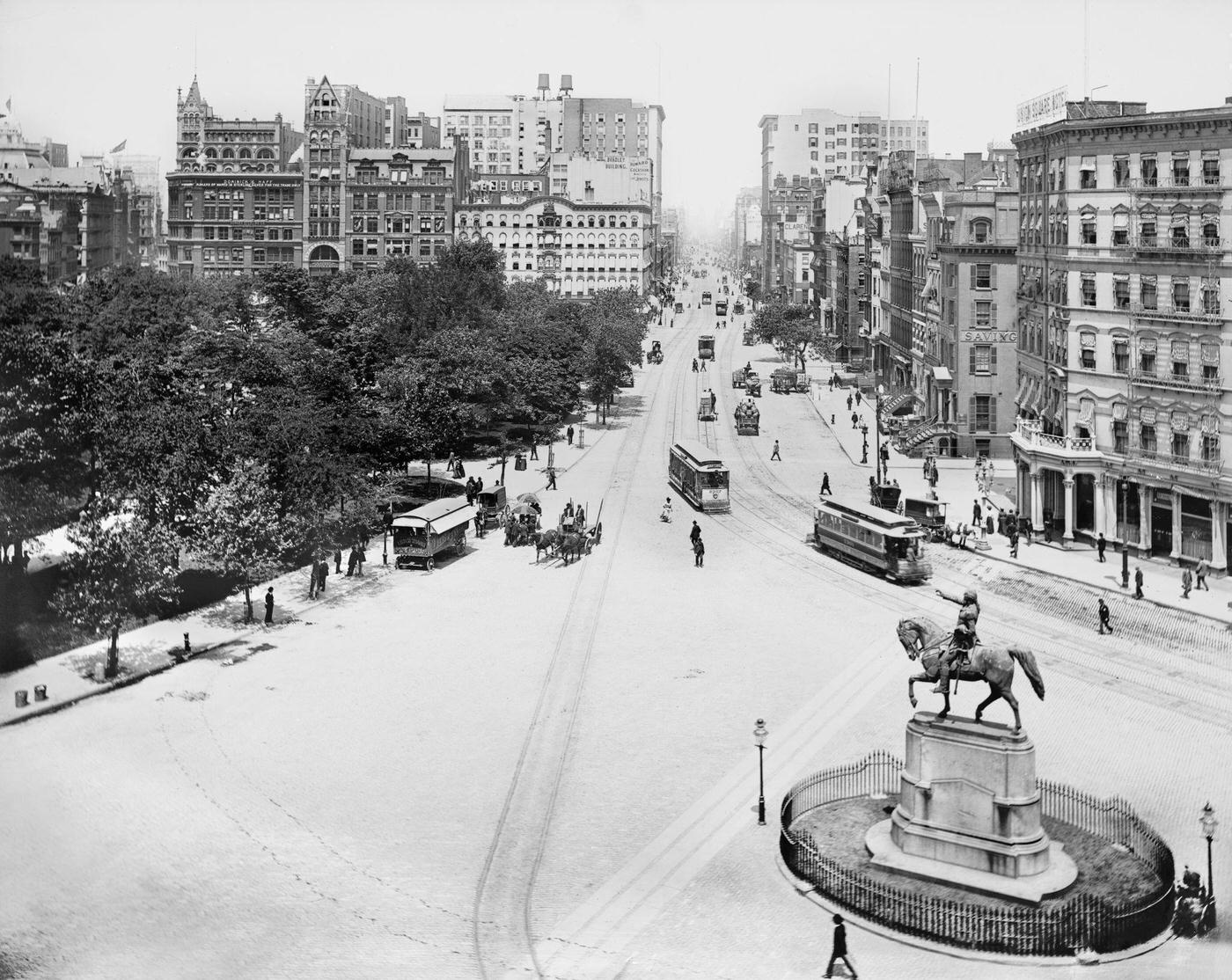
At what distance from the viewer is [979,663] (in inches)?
1187

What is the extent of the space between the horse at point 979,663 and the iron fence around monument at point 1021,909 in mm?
3658

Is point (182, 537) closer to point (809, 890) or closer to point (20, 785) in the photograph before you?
point (20, 785)

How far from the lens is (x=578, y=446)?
315 feet

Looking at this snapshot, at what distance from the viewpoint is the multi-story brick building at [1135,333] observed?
59.4 m

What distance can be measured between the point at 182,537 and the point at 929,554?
104ft

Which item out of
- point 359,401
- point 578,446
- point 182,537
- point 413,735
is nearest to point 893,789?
point 413,735

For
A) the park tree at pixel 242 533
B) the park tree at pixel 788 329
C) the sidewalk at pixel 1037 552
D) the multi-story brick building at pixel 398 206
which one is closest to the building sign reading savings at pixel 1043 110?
the sidewalk at pixel 1037 552

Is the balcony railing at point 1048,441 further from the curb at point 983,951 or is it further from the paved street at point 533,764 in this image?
the curb at point 983,951

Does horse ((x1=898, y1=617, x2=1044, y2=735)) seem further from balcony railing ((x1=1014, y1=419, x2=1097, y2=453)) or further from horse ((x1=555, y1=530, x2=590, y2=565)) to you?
balcony railing ((x1=1014, y1=419, x2=1097, y2=453))

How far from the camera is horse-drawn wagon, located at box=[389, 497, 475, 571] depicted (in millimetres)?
59406

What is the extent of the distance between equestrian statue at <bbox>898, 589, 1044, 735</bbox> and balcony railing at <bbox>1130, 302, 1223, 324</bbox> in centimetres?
3467

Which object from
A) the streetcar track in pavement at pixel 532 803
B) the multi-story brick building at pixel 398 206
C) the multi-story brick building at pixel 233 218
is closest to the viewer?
the streetcar track in pavement at pixel 532 803

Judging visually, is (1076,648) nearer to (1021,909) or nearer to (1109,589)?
(1109,589)

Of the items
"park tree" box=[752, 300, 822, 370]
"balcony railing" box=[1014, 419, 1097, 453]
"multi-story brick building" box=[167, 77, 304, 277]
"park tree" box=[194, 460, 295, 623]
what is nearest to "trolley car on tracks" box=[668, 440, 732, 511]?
"balcony railing" box=[1014, 419, 1097, 453]
